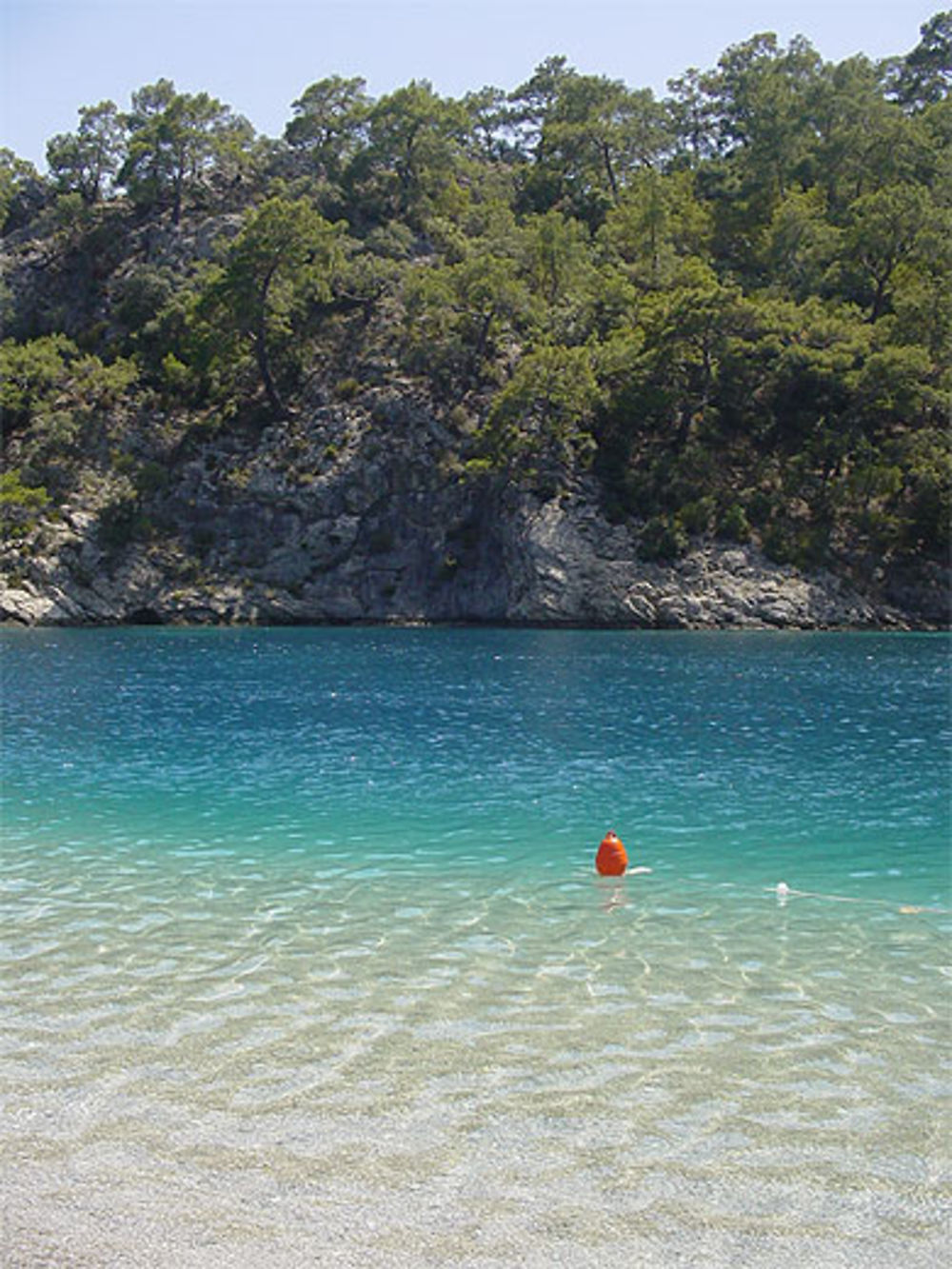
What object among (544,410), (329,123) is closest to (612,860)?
(544,410)

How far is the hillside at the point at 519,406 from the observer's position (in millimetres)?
80375

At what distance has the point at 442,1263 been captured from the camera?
672 cm

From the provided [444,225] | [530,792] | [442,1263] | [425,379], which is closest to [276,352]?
[425,379]

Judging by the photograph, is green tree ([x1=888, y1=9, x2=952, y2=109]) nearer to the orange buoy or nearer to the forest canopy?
the forest canopy

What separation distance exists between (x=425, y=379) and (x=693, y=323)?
2201 cm

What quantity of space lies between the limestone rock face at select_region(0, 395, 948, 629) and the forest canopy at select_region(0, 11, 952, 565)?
2.31 meters

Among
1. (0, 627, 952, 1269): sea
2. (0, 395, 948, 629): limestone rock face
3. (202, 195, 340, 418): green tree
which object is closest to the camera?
(0, 627, 952, 1269): sea

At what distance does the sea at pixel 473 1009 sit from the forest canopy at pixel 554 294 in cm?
5839

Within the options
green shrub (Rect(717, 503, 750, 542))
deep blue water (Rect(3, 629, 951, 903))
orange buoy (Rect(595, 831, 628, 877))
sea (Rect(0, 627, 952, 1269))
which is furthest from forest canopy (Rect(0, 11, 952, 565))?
orange buoy (Rect(595, 831, 628, 877))

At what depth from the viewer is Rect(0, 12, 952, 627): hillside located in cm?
8038

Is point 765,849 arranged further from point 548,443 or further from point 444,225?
point 444,225

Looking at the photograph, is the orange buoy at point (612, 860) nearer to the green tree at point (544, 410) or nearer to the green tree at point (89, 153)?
the green tree at point (544, 410)

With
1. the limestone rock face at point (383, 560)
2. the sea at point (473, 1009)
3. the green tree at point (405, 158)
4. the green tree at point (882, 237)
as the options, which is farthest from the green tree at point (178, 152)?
the sea at point (473, 1009)

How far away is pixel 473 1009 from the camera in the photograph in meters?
11.4
